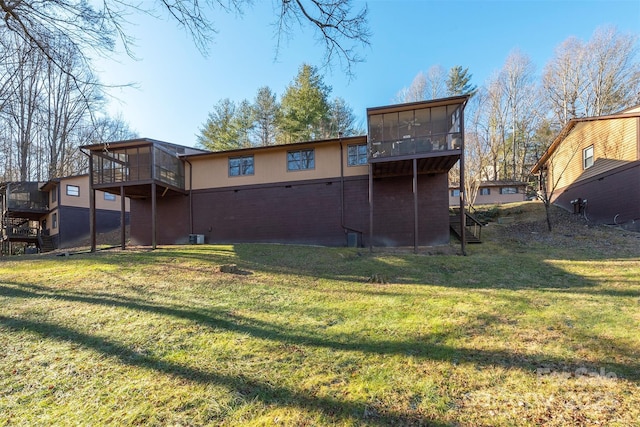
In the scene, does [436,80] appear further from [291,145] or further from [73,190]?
[73,190]

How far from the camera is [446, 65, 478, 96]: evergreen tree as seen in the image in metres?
28.7

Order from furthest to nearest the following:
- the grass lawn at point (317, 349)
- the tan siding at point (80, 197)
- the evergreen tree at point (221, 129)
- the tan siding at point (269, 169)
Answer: the evergreen tree at point (221, 129)
the tan siding at point (80, 197)
the tan siding at point (269, 169)
the grass lawn at point (317, 349)

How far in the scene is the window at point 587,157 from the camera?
15218mm

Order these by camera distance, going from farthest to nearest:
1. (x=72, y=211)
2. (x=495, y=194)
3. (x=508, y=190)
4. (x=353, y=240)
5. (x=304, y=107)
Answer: (x=495, y=194)
(x=508, y=190)
(x=304, y=107)
(x=72, y=211)
(x=353, y=240)

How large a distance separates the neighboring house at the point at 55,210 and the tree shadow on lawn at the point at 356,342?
18161 millimetres

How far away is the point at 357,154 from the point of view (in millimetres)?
12992

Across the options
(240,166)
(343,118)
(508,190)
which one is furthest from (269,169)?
(508,190)

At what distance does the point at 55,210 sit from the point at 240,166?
16.6 m

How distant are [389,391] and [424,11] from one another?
391 inches

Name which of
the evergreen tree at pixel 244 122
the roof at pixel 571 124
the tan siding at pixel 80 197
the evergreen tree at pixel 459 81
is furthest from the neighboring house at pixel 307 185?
the evergreen tree at pixel 459 81

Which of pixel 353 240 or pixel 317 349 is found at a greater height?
pixel 353 240

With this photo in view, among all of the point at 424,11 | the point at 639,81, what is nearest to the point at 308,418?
the point at 424,11

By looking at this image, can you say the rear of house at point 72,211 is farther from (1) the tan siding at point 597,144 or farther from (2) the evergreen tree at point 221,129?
(1) the tan siding at point 597,144

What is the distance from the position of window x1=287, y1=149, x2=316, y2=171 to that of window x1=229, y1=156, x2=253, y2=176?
2013 millimetres
